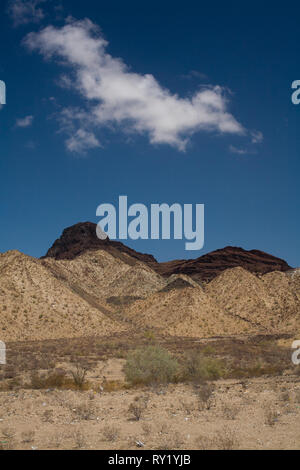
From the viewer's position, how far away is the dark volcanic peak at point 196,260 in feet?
415

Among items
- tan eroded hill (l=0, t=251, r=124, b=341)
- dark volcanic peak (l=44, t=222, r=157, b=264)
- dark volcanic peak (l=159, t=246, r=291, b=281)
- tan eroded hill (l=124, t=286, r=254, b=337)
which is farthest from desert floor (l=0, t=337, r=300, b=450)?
dark volcanic peak (l=44, t=222, r=157, b=264)

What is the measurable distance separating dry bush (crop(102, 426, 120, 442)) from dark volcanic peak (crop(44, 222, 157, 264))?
111 m

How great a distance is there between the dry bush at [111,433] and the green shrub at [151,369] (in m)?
9.03

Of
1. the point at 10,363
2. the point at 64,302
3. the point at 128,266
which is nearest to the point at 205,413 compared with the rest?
the point at 10,363

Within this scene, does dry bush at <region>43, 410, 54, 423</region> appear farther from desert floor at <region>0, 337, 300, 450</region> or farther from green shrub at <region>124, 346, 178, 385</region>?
green shrub at <region>124, 346, 178, 385</region>

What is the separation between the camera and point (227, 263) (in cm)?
13538

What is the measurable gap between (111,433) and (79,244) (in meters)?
121

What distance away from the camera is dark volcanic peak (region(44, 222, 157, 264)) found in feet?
414

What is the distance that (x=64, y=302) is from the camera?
6725 cm

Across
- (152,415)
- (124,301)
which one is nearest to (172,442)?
(152,415)

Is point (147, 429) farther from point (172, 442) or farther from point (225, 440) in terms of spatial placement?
point (225, 440)

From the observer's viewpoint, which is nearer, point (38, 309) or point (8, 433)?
point (8, 433)

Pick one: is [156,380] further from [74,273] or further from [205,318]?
[74,273]

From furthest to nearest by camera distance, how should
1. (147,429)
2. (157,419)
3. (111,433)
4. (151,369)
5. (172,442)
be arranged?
(151,369)
(157,419)
(147,429)
(111,433)
(172,442)
